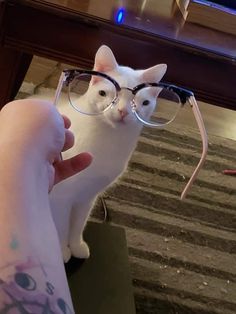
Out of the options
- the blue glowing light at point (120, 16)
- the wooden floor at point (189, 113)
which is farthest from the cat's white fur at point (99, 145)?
the wooden floor at point (189, 113)

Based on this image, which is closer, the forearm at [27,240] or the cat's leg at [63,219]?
the forearm at [27,240]

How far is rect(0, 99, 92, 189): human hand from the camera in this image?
1.64 feet

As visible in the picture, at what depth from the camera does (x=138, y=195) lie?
1544 millimetres

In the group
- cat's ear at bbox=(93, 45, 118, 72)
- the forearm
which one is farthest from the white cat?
the forearm

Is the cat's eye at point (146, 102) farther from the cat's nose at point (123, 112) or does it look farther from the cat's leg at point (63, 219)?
the cat's leg at point (63, 219)

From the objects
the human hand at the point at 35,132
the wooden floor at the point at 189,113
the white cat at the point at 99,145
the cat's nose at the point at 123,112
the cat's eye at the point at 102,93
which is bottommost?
the wooden floor at the point at 189,113

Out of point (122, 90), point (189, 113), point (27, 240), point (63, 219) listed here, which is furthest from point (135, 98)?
point (189, 113)

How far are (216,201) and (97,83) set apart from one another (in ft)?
3.14

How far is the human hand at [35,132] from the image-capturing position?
1.64ft

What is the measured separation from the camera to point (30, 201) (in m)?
0.45

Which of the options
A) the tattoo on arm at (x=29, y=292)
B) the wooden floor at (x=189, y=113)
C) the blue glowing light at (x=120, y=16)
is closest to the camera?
the tattoo on arm at (x=29, y=292)

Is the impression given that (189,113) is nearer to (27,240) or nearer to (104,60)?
(104,60)

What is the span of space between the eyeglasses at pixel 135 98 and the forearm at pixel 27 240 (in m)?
0.31

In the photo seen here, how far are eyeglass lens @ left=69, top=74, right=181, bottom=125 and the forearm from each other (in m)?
0.32
